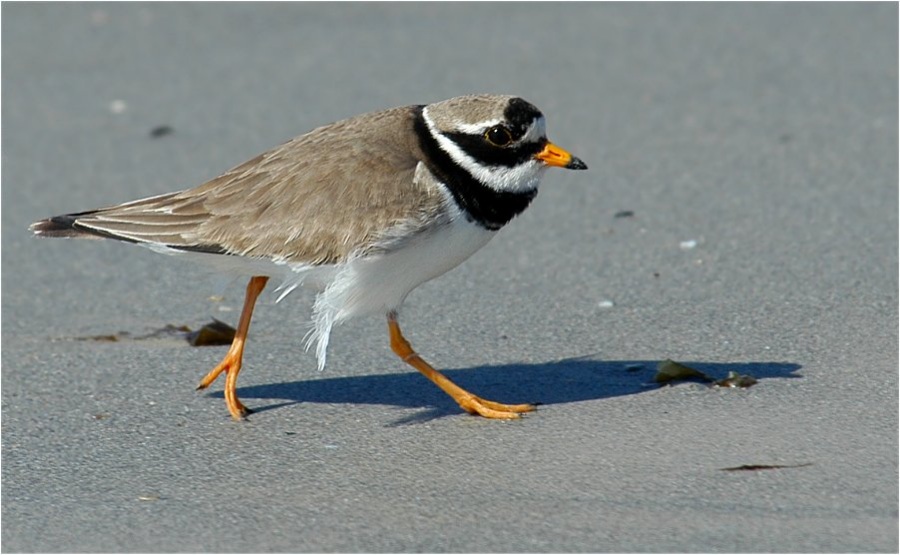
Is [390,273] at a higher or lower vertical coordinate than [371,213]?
lower

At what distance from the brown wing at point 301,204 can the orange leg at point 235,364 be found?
0.36m

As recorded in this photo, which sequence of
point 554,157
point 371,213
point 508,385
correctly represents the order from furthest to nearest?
point 508,385 < point 554,157 < point 371,213

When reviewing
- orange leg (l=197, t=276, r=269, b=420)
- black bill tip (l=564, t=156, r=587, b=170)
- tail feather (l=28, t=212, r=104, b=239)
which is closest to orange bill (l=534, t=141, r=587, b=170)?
black bill tip (l=564, t=156, r=587, b=170)

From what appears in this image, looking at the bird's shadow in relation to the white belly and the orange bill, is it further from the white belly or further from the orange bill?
the orange bill

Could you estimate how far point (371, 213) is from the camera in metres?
4.94

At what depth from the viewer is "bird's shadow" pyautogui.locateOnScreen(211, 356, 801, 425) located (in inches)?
204

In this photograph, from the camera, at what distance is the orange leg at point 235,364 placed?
5.12m

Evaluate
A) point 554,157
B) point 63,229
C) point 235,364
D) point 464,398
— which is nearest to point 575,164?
point 554,157

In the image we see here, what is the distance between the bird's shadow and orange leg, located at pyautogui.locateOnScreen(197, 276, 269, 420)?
0.25 ft

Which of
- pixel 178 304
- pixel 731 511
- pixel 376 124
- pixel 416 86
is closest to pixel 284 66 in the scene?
pixel 416 86

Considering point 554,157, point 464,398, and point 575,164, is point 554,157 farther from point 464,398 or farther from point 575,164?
point 464,398

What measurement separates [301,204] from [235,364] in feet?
2.09

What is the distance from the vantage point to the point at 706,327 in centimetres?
568

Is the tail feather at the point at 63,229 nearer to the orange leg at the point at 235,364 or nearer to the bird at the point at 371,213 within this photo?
the bird at the point at 371,213
